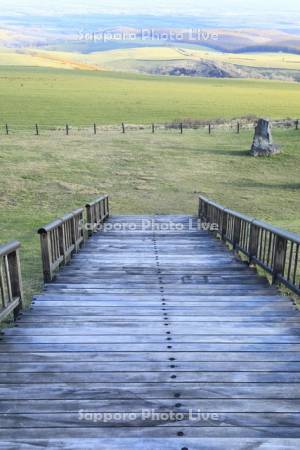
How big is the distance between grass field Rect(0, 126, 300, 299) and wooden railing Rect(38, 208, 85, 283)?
0.83m

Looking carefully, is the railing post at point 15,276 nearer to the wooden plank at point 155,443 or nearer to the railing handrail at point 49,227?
the railing handrail at point 49,227

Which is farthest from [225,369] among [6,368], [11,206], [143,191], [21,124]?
[21,124]

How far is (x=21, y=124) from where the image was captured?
119 ft

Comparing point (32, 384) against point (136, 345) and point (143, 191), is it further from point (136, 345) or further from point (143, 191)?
point (143, 191)

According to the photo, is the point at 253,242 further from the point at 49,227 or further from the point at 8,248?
the point at 8,248

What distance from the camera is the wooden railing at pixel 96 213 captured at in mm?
10403

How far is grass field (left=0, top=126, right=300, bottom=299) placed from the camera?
14766mm

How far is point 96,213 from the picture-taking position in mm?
11562

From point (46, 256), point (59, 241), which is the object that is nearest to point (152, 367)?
point (46, 256)

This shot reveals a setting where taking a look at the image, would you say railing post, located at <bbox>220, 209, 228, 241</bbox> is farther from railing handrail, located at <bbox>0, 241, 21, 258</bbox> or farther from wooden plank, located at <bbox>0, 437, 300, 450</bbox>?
wooden plank, located at <bbox>0, 437, 300, 450</bbox>

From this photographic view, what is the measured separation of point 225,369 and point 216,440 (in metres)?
0.89

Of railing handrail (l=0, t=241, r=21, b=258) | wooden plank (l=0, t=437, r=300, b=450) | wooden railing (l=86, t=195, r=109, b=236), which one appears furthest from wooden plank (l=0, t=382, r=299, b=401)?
wooden railing (l=86, t=195, r=109, b=236)

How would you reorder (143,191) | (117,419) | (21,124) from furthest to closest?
(21,124) < (143,191) < (117,419)

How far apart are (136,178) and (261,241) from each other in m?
13.1
